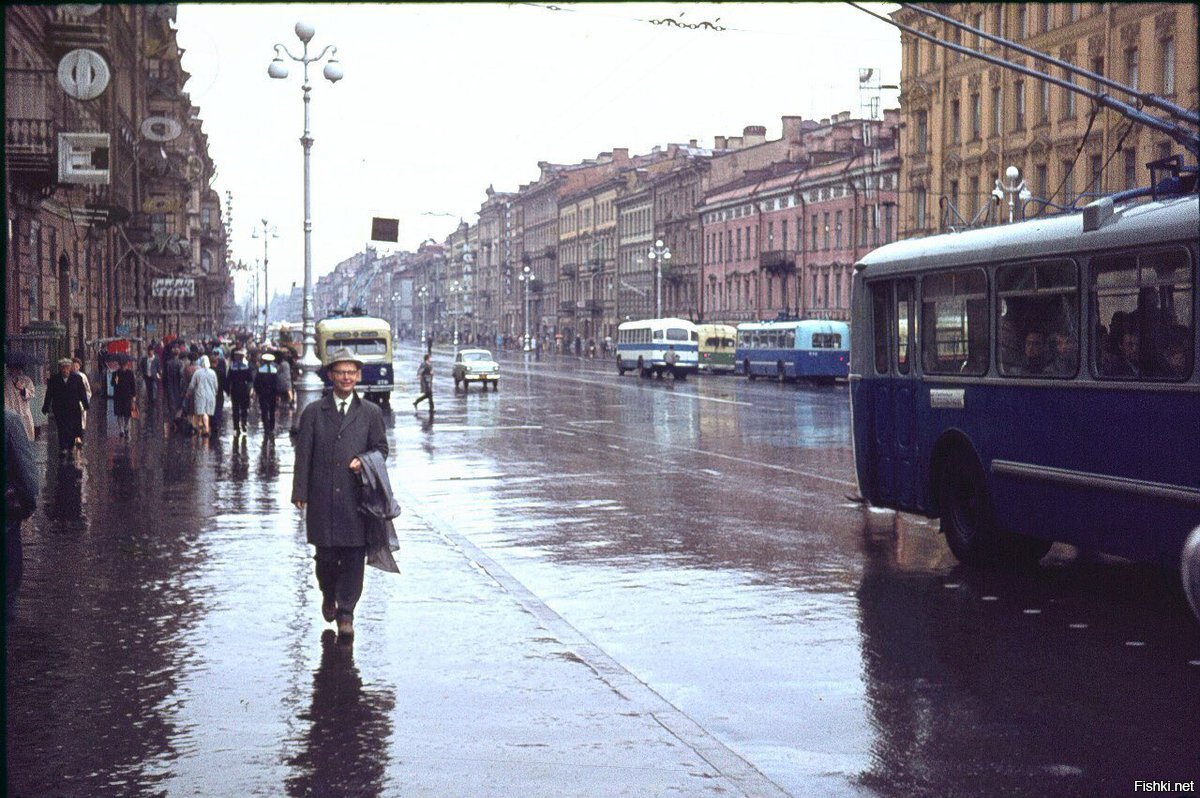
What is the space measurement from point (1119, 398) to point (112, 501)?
1222cm

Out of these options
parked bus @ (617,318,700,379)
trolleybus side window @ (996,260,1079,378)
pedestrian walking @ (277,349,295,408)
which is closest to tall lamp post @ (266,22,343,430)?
pedestrian walking @ (277,349,295,408)

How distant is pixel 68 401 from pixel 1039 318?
17533 mm

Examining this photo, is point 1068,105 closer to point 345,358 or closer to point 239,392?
point 239,392

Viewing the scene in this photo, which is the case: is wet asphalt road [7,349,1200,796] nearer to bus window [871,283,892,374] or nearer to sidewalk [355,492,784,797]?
sidewalk [355,492,784,797]

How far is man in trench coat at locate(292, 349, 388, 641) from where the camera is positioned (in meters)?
9.70

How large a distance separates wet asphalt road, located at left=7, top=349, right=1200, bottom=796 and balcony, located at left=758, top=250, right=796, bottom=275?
72212 mm

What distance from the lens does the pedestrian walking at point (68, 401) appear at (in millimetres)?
25281

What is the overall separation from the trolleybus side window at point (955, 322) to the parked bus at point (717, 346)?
7349 centimetres

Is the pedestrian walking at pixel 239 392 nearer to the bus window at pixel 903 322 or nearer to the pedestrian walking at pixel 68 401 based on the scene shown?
the pedestrian walking at pixel 68 401

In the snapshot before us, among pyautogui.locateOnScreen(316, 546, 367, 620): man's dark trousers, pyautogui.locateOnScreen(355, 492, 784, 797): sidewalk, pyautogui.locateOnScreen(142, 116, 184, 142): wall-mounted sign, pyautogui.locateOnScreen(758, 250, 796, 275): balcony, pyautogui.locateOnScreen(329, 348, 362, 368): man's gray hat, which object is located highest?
pyautogui.locateOnScreen(142, 116, 184, 142): wall-mounted sign

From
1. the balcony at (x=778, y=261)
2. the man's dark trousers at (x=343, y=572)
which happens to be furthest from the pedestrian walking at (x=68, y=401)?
the balcony at (x=778, y=261)

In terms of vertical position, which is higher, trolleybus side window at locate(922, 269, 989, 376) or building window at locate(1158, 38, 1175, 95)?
building window at locate(1158, 38, 1175, 95)

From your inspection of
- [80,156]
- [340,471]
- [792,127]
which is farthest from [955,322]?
[792,127]

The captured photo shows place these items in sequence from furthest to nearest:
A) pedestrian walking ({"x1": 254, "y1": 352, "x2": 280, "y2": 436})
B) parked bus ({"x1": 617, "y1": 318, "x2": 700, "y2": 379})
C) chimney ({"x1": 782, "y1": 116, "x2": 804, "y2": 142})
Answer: chimney ({"x1": 782, "y1": 116, "x2": 804, "y2": 142}), parked bus ({"x1": 617, "y1": 318, "x2": 700, "y2": 379}), pedestrian walking ({"x1": 254, "y1": 352, "x2": 280, "y2": 436})
